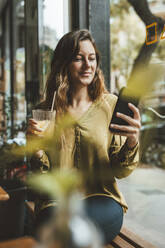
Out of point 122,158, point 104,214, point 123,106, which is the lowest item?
point 104,214

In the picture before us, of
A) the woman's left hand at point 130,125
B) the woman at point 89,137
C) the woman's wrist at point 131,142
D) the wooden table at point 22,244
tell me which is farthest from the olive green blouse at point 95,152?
the wooden table at point 22,244

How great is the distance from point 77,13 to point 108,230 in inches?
52.5

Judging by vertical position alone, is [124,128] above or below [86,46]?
below

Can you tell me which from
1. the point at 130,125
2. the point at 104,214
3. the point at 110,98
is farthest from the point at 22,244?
the point at 110,98

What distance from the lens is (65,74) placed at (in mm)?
1258

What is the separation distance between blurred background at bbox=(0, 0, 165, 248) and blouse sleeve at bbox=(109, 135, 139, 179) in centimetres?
9

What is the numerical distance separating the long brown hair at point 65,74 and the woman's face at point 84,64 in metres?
0.02

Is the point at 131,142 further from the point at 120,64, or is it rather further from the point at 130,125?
the point at 120,64

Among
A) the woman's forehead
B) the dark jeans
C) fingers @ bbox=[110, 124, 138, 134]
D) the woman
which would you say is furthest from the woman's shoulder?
the dark jeans

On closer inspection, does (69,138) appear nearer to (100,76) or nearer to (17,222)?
(100,76)

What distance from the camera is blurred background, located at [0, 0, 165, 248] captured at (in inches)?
43.0

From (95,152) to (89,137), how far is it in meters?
0.08

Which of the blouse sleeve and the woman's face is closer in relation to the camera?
the blouse sleeve

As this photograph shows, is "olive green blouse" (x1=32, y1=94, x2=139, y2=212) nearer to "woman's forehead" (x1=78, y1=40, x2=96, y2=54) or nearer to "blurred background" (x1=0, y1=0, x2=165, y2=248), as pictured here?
"blurred background" (x1=0, y1=0, x2=165, y2=248)
